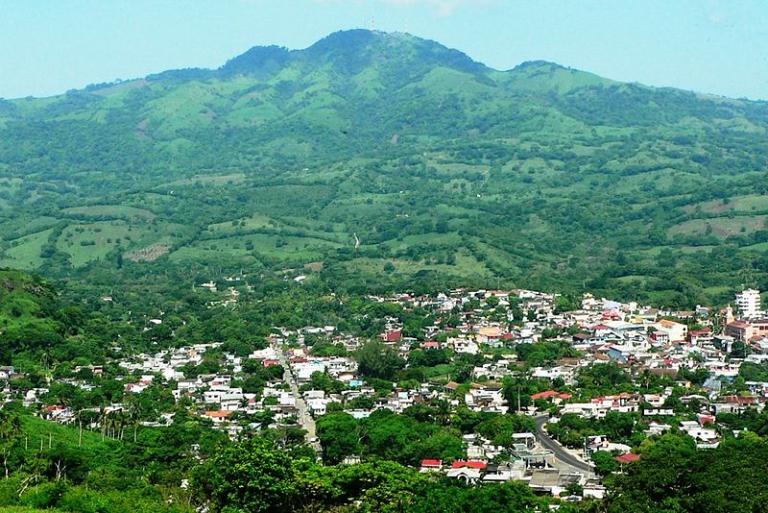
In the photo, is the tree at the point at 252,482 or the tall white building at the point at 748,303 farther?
the tall white building at the point at 748,303

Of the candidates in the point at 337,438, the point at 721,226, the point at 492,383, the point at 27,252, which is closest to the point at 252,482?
the point at 337,438

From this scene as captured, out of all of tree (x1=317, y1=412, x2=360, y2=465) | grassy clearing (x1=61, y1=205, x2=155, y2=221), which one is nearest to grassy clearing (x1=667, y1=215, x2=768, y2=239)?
grassy clearing (x1=61, y1=205, x2=155, y2=221)

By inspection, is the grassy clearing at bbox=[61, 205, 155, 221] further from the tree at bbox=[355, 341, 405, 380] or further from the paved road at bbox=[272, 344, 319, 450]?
the tree at bbox=[355, 341, 405, 380]

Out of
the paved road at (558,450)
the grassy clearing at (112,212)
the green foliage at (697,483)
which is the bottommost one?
the grassy clearing at (112,212)

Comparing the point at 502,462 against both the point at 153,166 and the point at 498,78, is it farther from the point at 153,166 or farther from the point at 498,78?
the point at 498,78

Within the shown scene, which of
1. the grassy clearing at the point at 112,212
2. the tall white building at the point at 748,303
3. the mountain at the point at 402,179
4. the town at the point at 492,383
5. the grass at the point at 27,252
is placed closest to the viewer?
the town at the point at 492,383

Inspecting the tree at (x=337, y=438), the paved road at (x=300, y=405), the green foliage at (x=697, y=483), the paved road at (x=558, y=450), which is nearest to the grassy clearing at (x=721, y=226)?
the paved road at (x=300, y=405)

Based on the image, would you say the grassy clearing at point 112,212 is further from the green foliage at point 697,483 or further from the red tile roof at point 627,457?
the green foliage at point 697,483

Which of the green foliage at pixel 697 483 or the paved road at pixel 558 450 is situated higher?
the green foliage at pixel 697 483

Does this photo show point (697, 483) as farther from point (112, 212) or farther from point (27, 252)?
point (112, 212)
